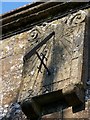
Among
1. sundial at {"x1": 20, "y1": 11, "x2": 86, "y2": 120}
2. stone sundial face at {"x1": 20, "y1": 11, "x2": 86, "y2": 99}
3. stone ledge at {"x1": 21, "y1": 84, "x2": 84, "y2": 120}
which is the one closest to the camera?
stone ledge at {"x1": 21, "y1": 84, "x2": 84, "y2": 120}

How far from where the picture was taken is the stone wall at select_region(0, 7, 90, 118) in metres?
4.37

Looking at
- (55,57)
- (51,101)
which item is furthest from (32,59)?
(51,101)

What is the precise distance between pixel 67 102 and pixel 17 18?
1595 mm

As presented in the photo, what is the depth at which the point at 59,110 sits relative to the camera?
4.12 m

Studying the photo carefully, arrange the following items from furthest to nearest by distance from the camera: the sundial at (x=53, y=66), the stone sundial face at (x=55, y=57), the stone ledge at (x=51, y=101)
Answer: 1. the stone sundial face at (x=55, y=57)
2. the sundial at (x=53, y=66)
3. the stone ledge at (x=51, y=101)

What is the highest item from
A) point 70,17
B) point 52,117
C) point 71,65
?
point 70,17

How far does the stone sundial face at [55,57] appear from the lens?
430 cm

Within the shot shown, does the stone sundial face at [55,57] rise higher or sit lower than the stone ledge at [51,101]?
higher

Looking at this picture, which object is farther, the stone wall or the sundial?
the stone wall

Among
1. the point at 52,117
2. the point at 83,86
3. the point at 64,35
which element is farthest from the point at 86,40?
the point at 52,117

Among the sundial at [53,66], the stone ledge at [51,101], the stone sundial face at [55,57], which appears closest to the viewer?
the stone ledge at [51,101]

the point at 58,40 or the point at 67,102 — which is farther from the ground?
the point at 58,40

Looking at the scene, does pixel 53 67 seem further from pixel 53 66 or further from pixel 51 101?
pixel 51 101

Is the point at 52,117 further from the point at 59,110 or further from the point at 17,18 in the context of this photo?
the point at 17,18
